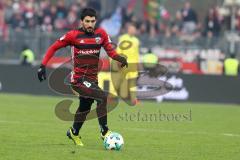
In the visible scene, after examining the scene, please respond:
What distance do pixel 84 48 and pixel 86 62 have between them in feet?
0.84

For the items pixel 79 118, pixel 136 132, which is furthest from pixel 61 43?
pixel 136 132

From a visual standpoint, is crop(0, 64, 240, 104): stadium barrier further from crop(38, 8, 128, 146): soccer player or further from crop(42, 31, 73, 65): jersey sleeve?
crop(42, 31, 73, 65): jersey sleeve

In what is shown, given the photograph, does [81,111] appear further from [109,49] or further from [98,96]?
[109,49]

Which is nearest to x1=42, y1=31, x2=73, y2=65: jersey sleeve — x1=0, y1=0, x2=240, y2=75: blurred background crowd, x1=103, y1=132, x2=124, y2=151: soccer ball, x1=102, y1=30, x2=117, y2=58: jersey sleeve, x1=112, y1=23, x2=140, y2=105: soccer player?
x1=102, y1=30, x2=117, y2=58: jersey sleeve

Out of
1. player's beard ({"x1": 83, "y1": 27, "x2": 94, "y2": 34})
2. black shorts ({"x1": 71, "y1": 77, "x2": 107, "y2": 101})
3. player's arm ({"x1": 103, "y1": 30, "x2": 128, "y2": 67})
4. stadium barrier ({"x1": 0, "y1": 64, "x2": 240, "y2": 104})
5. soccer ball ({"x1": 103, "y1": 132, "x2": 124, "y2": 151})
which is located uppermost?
player's beard ({"x1": 83, "y1": 27, "x2": 94, "y2": 34})

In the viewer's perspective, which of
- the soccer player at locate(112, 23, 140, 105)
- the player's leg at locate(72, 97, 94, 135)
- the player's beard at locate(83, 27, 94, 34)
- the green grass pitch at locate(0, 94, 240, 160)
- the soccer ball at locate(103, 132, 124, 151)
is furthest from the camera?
the soccer player at locate(112, 23, 140, 105)

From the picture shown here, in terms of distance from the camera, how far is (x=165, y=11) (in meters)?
34.3

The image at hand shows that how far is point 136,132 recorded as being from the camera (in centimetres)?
1641

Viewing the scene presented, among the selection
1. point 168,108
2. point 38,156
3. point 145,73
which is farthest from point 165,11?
point 38,156

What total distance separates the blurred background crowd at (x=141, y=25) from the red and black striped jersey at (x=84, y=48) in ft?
54.4

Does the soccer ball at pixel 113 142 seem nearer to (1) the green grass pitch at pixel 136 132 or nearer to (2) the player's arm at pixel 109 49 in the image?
(1) the green grass pitch at pixel 136 132

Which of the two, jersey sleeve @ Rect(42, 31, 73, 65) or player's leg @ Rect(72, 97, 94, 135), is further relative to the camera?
player's leg @ Rect(72, 97, 94, 135)

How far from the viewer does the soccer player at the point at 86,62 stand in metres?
13.0

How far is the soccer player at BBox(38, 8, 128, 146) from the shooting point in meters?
13.0
